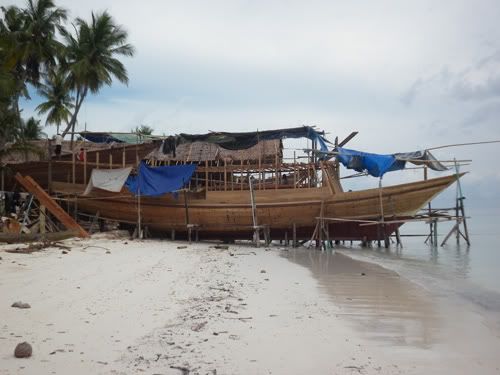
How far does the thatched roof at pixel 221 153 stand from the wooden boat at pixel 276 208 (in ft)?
8.05

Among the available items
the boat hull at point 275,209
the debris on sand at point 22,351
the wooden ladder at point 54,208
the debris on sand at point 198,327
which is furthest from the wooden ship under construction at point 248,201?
the debris on sand at point 22,351

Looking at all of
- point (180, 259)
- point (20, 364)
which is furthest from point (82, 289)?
point (180, 259)

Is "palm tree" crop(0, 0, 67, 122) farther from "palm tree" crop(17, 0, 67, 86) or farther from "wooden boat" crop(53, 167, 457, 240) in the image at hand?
"wooden boat" crop(53, 167, 457, 240)

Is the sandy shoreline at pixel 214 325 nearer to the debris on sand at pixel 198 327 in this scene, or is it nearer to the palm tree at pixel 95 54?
the debris on sand at pixel 198 327

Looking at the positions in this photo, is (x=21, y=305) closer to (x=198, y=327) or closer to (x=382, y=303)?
(x=198, y=327)

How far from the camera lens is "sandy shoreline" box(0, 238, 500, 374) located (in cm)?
373

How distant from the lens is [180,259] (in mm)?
11156

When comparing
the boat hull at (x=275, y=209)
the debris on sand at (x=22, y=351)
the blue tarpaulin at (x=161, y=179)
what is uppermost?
the blue tarpaulin at (x=161, y=179)

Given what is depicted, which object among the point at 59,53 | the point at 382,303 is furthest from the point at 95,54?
the point at 382,303

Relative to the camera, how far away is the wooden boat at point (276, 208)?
55.4ft

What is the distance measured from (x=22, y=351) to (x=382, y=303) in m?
5.24

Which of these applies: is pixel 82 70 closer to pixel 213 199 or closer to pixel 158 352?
pixel 213 199

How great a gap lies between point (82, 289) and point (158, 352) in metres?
3.03

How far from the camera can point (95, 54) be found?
27672 mm
